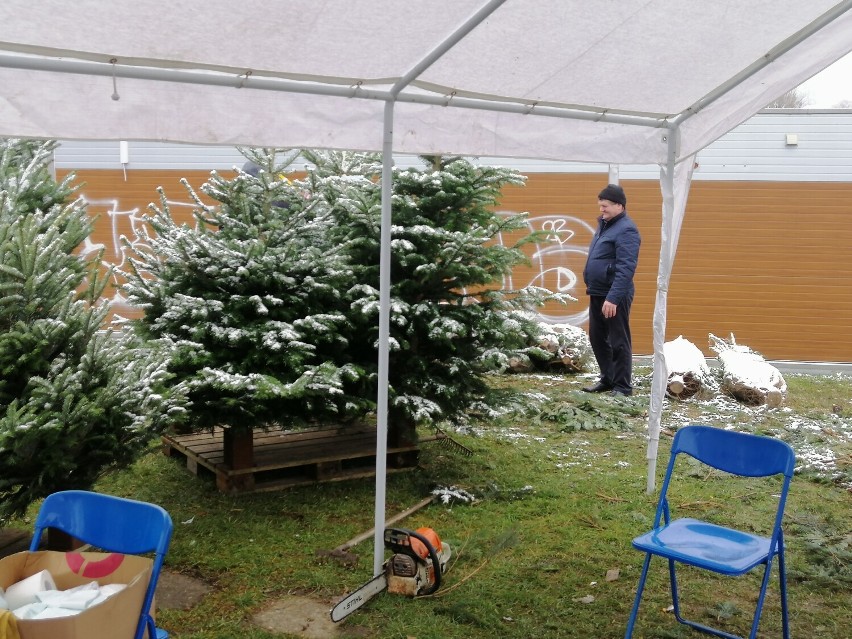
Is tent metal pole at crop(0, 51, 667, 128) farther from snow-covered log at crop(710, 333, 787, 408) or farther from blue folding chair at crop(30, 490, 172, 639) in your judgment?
snow-covered log at crop(710, 333, 787, 408)

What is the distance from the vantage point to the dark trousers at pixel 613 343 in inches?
316

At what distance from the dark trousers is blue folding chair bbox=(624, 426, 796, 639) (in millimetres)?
4552

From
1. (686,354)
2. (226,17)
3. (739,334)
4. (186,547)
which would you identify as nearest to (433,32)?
(226,17)

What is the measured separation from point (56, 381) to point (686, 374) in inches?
274

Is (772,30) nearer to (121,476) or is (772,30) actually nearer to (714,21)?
(714,21)

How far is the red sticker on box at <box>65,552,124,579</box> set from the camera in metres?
2.30

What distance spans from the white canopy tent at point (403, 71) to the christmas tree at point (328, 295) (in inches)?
47.3

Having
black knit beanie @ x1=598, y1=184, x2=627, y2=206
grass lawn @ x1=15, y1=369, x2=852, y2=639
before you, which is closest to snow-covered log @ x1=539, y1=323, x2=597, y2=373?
black knit beanie @ x1=598, y1=184, x2=627, y2=206

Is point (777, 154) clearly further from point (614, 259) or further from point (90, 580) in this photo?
point (90, 580)

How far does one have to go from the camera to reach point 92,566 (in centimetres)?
231

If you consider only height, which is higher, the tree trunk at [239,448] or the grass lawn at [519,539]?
the tree trunk at [239,448]

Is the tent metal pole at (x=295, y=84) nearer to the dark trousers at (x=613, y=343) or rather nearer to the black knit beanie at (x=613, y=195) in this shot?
the black knit beanie at (x=613, y=195)

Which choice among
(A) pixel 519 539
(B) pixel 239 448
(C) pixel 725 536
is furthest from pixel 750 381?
(B) pixel 239 448

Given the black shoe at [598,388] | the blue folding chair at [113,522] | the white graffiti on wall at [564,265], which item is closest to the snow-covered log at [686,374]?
the black shoe at [598,388]
